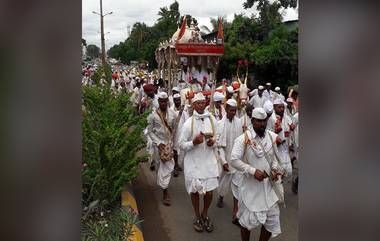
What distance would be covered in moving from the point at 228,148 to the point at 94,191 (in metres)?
2.18

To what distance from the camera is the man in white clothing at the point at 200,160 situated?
5969mm

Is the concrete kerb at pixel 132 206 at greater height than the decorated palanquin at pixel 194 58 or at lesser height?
lesser

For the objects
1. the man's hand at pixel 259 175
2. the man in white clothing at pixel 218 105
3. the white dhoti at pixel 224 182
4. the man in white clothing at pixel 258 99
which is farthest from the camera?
the man in white clothing at pixel 258 99

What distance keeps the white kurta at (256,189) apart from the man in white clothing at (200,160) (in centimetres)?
126

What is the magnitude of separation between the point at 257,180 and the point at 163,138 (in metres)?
3.05

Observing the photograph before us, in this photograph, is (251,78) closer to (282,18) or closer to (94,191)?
(282,18)

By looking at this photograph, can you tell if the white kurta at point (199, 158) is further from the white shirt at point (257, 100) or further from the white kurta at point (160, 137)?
the white shirt at point (257, 100)

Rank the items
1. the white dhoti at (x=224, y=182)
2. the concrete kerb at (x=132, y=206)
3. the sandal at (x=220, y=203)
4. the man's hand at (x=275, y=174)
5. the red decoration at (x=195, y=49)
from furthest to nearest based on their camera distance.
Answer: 1. the red decoration at (x=195, y=49)
2. the sandal at (x=220, y=203)
3. the white dhoti at (x=224, y=182)
4. the concrete kerb at (x=132, y=206)
5. the man's hand at (x=275, y=174)

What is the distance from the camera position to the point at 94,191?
5602mm

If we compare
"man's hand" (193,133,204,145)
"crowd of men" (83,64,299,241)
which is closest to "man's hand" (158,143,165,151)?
"crowd of men" (83,64,299,241)

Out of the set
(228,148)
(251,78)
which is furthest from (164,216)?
(251,78)

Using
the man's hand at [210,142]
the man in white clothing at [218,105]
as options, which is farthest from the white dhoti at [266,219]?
the man in white clothing at [218,105]

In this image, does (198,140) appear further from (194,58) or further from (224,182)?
(194,58)

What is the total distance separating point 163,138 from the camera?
7.45 m
